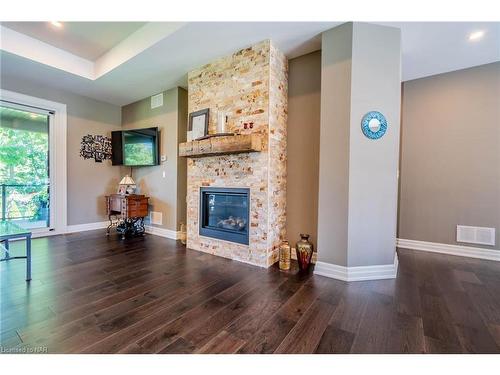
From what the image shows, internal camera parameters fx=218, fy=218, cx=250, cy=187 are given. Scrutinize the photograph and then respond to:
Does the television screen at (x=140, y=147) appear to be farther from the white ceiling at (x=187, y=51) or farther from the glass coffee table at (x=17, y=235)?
the glass coffee table at (x=17, y=235)

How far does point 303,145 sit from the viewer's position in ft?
9.41

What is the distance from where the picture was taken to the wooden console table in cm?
396

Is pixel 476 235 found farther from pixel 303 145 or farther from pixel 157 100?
pixel 157 100

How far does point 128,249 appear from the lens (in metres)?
3.27

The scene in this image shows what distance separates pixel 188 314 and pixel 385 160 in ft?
7.92

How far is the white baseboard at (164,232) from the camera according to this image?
394cm

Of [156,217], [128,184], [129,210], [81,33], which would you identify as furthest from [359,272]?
[81,33]

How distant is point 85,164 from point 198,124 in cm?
295

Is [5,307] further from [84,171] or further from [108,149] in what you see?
[108,149]

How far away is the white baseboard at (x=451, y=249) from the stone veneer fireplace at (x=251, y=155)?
214 centimetres

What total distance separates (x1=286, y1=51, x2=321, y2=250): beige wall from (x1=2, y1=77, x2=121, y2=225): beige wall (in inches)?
161

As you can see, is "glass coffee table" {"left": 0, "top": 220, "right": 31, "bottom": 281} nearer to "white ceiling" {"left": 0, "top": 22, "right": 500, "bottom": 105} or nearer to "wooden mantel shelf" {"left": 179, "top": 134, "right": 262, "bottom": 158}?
"wooden mantel shelf" {"left": 179, "top": 134, "right": 262, "bottom": 158}

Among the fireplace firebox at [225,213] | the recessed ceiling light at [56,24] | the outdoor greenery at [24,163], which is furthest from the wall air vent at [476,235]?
the outdoor greenery at [24,163]
